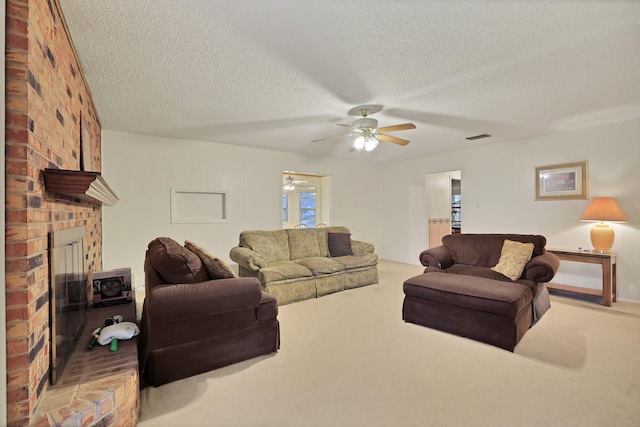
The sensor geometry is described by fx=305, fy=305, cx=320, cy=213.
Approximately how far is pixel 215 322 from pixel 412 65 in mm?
2568

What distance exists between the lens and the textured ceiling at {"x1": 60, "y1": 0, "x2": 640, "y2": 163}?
1867 mm

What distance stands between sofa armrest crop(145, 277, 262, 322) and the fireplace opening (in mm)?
426

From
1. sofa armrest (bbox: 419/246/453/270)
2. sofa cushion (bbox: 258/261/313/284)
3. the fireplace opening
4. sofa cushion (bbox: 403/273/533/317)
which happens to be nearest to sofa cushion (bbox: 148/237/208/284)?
the fireplace opening

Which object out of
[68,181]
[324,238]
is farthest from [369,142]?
[68,181]

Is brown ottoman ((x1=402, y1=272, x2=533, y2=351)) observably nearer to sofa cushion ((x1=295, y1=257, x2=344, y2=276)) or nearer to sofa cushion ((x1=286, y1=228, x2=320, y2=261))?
sofa cushion ((x1=295, y1=257, x2=344, y2=276))

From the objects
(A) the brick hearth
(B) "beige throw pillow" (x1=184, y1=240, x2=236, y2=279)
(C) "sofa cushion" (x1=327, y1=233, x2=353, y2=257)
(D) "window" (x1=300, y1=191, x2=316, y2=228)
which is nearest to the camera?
(A) the brick hearth

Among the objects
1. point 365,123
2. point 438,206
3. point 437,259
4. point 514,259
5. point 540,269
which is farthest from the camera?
point 438,206

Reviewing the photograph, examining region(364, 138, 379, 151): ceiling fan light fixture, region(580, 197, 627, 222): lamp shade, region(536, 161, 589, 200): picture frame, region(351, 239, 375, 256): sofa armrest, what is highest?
region(364, 138, 379, 151): ceiling fan light fixture

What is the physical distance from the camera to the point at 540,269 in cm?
317

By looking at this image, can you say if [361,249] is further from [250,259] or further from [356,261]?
[250,259]

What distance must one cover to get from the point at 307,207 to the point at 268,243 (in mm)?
5625

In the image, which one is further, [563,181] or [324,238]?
[324,238]

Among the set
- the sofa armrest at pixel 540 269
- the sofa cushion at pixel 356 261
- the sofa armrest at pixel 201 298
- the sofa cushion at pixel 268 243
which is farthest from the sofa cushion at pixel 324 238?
the sofa armrest at pixel 540 269

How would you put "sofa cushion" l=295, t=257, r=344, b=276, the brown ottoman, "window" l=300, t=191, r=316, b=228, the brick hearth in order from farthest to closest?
"window" l=300, t=191, r=316, b=228 < "sofa cushion" l=295, t=257, r=344, b=276 < the brown ottoman < the brick hearth
